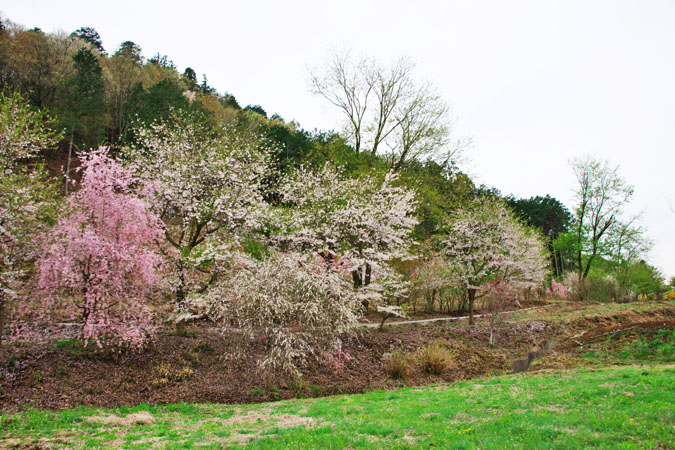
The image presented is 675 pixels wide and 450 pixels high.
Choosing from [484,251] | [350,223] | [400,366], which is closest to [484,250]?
[484,251]

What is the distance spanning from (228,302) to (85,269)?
405 centimetres

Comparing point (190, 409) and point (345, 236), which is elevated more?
point (345, 236)

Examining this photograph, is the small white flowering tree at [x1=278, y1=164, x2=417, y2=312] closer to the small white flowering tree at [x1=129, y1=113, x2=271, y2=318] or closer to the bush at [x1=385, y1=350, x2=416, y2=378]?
the small white flowering tree at [x1=129, y1=113, x2=271, y2=318]

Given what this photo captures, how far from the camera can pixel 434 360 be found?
13664mm

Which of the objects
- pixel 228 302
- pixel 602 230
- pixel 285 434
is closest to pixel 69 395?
pixel 228 302

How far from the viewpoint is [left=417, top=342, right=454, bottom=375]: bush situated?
44.8ft

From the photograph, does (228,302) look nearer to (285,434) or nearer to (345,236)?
(285,434)

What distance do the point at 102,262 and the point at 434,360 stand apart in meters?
11.1

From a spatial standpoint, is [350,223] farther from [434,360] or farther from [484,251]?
[484,251]

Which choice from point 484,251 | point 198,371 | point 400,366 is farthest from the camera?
point 484,251

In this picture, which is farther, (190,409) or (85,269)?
(85,269)

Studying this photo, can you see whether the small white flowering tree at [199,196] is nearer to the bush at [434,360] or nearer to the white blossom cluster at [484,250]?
the bush at [434,360]

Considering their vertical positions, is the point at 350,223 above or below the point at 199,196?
below

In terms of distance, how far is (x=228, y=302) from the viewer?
35.1ft
